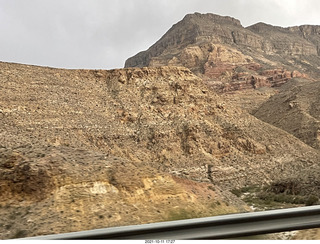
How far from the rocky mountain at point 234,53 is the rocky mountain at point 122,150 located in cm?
5214

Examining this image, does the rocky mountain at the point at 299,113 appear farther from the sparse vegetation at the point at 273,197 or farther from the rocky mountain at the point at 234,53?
the rocky mountain at the point at 234,53

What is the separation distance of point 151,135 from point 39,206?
86.7 ft

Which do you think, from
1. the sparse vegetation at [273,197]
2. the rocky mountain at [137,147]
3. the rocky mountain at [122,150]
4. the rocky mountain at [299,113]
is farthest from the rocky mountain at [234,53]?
the sparse vegetation at [273,197]

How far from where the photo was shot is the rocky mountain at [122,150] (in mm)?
10953

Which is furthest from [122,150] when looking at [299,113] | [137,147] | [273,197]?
[299,113]

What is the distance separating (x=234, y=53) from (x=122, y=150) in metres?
81.3

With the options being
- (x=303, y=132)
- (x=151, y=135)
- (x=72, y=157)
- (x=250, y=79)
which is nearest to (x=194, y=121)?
(x=151, y=135)

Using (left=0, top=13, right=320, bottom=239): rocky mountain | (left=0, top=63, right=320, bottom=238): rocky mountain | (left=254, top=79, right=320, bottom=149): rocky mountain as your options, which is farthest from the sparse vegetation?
(left=254, top=79, right=320, bottom=149): rocky mountain

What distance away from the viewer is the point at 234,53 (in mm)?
103938

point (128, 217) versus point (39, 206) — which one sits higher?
point (39, 206)

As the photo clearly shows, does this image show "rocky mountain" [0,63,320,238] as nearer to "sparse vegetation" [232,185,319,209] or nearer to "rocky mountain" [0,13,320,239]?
"rocky mountain" [0,13,320,239]

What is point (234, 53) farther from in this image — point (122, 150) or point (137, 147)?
point (122, 150)

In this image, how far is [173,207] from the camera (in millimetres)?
13742
